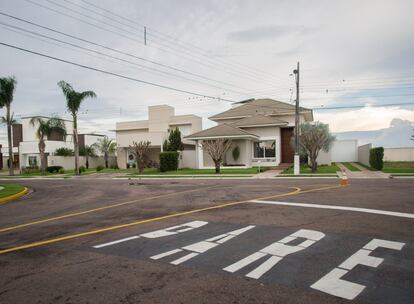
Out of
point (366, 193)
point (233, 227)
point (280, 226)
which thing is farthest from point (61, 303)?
point (366, 193)

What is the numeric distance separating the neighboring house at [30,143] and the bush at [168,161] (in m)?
22.9

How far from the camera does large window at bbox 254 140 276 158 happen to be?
33188 millimetres

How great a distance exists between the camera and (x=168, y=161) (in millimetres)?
32938

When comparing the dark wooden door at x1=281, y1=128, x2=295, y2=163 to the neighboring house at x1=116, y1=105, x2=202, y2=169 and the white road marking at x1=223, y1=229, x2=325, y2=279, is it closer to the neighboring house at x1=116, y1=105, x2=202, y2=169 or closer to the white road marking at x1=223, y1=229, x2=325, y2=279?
the neighboring house at x1=116, y1=105, x2=202, y2=169

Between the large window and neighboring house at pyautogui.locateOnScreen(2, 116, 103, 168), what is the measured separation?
97.5ft

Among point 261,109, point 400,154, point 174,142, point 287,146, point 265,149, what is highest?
point 261,109

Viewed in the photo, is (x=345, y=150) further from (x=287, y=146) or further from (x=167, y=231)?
(x=167, y=231)

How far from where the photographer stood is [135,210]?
10234 mm

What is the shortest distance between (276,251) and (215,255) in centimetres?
103

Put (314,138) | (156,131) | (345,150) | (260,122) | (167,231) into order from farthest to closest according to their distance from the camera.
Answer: (156,131) < (345,150) < (260,122) < (314,138) < (167,231)

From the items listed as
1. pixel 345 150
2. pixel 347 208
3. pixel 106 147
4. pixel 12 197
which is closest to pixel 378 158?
pixel 345 150

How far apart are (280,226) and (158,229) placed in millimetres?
2729

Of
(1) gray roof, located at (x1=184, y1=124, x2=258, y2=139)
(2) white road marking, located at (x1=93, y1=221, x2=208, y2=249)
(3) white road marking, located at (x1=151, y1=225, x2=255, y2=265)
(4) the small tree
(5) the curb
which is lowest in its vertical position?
(5) the curb

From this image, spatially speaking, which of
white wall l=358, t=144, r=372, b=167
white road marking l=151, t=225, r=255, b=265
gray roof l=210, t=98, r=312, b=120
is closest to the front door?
gray roof l=210, t=98, r=312, b=120
